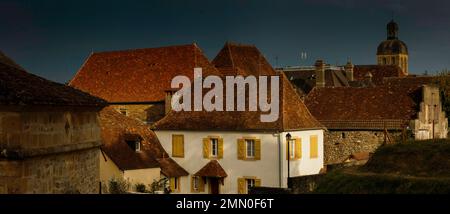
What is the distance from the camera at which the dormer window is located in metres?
35.7

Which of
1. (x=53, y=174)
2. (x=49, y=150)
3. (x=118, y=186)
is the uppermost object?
(x=49, y=150)

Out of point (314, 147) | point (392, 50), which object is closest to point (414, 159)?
point (314, 147)

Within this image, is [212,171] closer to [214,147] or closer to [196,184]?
[196,184]

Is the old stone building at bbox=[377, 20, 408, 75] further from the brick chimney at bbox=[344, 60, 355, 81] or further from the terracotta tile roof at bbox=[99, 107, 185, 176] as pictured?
the terracotta tile roof at bbox=[99, 107, 185, 176]

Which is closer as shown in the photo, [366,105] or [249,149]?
[249,149]

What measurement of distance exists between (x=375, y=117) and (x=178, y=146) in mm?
11906

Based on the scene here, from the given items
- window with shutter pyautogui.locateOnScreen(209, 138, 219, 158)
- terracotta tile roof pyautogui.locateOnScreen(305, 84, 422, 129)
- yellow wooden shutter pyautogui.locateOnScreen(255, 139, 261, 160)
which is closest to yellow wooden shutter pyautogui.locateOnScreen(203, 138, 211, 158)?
window with shutter pyautogui.locateOnScreen(209, 138, 219, 158)

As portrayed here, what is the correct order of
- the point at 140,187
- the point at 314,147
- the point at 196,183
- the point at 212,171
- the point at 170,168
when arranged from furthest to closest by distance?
the point at 314,147 → the point at 196,183 → the point at 170,168 → the point at 212,171 → the point at 140,187

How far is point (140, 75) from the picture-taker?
165ft

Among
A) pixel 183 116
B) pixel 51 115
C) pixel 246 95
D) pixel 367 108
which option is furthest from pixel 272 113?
pixel 51 115

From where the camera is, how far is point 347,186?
16.8m

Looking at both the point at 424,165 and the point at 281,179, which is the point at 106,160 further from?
the point at 424,165

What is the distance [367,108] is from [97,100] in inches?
1158

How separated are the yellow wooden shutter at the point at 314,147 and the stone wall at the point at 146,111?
37.4 ft
